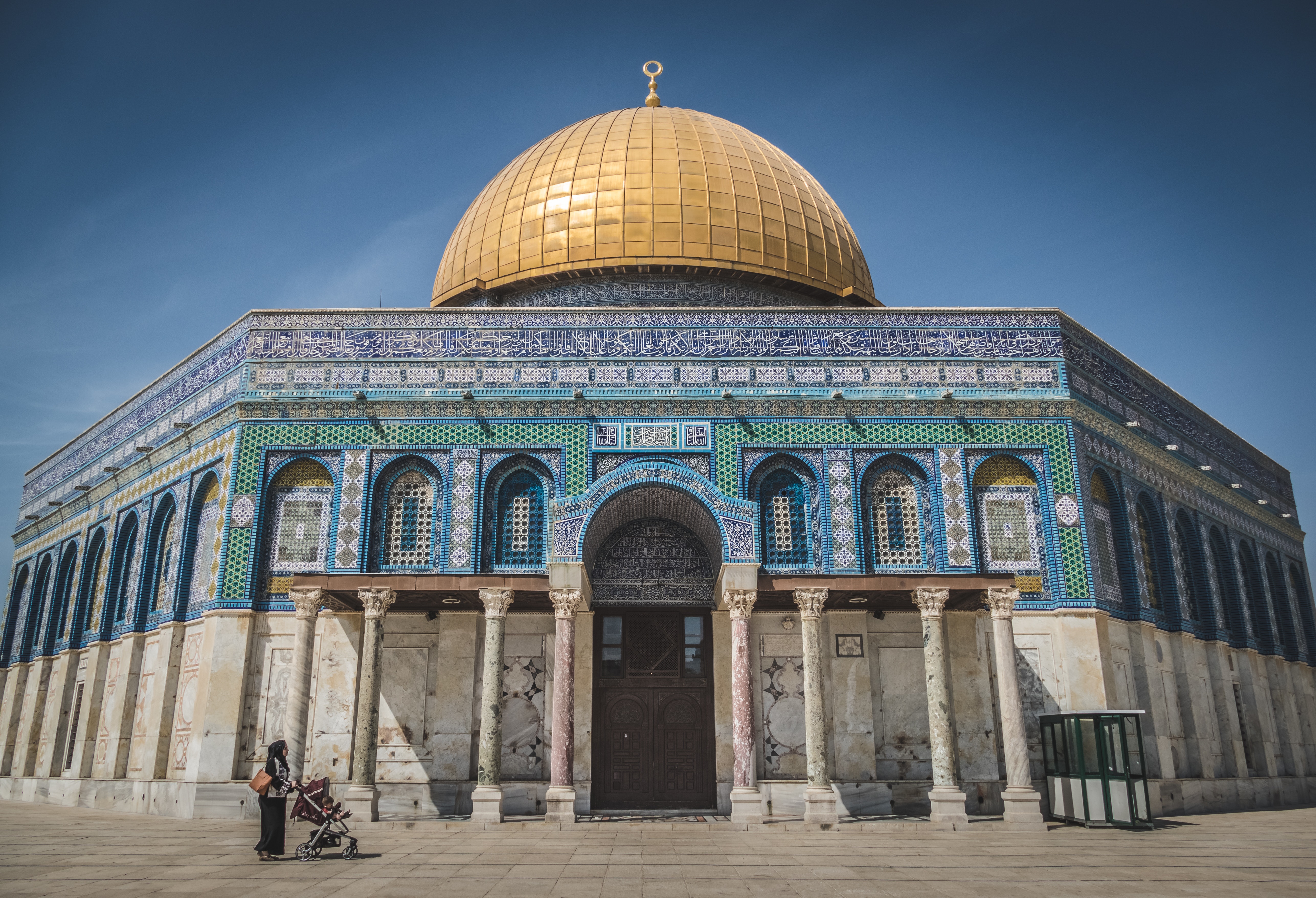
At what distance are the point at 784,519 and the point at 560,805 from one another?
18.4 ft

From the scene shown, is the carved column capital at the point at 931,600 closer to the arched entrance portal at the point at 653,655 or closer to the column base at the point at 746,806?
the arched entrance portal at the point at 653,655

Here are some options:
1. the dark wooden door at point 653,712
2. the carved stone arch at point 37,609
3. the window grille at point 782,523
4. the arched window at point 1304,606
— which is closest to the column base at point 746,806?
the dark wooden door at point 653,712

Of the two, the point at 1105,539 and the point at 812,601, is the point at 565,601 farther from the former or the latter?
the point at 1105,539

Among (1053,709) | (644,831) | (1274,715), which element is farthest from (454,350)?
(1274,715)

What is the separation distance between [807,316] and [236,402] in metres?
9.62

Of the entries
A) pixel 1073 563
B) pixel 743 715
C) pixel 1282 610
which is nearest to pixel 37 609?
pixel 743 715

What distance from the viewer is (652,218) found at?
20.3 m

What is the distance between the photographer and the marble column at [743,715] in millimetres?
13719

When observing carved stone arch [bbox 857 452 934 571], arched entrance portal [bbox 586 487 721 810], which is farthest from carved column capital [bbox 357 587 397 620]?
carved stone arch [bbox 857 452 934 571]

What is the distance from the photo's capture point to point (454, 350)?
16.9 metres

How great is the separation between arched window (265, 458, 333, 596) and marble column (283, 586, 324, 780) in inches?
49.3

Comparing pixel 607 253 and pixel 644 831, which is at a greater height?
pixel 607 253

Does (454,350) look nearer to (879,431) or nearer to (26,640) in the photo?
(879,431)

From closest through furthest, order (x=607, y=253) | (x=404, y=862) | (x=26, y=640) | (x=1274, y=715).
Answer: (x=404, y=862)
(x=607, y=253)
(x=1274, y=715)
(x=26, y=640)
